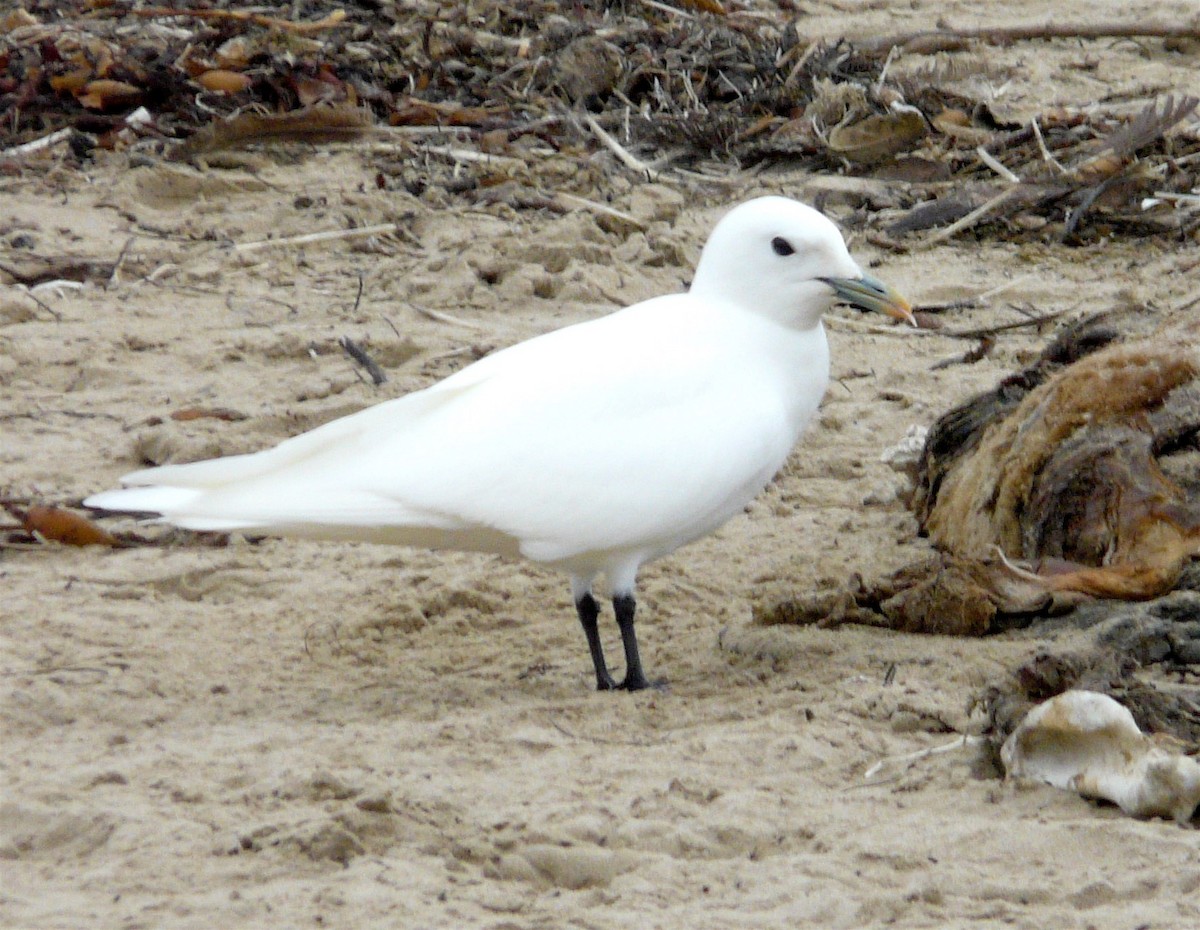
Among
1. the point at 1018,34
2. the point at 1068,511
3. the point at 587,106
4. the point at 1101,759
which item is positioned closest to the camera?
the point at 1101,759

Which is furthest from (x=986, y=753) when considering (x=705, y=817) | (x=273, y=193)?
(x=273, y=193)

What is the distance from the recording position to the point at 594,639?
12.2ft

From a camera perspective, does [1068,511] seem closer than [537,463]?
No

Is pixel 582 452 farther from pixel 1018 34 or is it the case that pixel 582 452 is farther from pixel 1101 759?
pixel 1018 34

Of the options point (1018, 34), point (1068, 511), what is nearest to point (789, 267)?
point (1068, 511)

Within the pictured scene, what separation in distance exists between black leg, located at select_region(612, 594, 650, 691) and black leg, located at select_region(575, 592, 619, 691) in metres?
0.02

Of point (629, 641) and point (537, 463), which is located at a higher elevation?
point (537, 463)

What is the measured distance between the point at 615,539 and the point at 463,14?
4.99m

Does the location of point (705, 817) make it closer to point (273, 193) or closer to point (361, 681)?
point (361, 681)

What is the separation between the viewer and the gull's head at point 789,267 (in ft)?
12.5

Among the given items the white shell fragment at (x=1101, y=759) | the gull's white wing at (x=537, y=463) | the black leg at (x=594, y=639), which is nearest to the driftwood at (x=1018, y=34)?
the gull's white wing at (x=537, y=463)

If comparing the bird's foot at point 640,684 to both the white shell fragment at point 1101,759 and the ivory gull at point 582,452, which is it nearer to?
the ivory gull at point 582,452

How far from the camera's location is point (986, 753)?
2.95 meters

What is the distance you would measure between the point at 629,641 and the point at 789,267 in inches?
34.5
